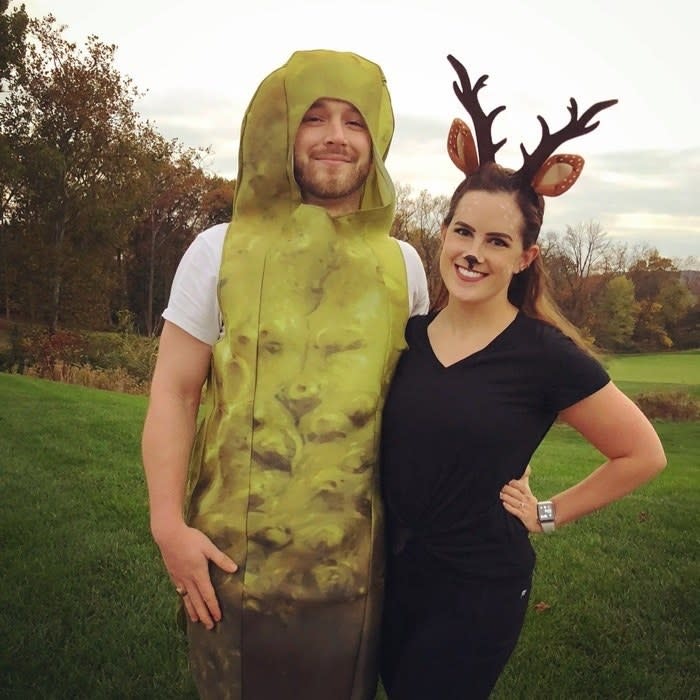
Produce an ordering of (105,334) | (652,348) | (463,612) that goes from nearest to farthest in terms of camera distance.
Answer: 1. (463,612)
2. (105,334)
3. (652,348)

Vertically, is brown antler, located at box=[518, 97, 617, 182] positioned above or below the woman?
above

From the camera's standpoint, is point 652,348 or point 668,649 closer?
point 668,649

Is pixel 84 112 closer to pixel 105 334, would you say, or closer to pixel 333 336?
pixel 105 334

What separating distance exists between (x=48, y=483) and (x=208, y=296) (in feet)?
16.1

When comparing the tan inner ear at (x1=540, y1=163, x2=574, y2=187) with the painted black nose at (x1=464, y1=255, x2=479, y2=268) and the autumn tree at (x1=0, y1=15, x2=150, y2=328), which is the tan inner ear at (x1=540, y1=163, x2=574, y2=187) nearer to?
the painted black nose at (x1=464, y1=255, x2=479, y2=268)

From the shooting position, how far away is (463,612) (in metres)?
1.88

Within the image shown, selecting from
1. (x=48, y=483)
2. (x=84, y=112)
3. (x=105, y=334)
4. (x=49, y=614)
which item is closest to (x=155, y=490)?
(x=49, y=614)

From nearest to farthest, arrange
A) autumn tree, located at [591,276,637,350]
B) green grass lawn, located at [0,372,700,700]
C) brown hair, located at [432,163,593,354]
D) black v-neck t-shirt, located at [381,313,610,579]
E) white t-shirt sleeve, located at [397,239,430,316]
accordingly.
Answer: black v-neck t-shirt, located at [381,313,610,579], brown hair, located at [432,163,593,354], white t-shirt sleeve, located at [397,239,430,316], green grass lawn, located at [0,372,700,700], autumn tree, located at [591,276,637,350]

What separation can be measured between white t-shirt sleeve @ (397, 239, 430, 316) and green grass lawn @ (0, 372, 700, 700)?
2.16 metres

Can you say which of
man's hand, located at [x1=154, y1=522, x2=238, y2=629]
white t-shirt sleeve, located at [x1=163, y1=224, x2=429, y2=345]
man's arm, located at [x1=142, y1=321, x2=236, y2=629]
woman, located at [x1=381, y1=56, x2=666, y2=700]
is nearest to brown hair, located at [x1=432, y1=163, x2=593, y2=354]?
woman, located at [x1=381, y1=56, x2=666, y2=700]

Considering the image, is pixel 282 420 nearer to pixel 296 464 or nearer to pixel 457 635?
pixel 296 464

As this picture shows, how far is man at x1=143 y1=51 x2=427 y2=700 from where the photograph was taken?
1.89 metres

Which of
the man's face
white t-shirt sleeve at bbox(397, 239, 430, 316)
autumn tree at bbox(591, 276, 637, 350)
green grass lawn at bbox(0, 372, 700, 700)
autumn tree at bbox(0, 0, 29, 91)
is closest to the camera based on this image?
the man's face

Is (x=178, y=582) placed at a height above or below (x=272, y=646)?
above
